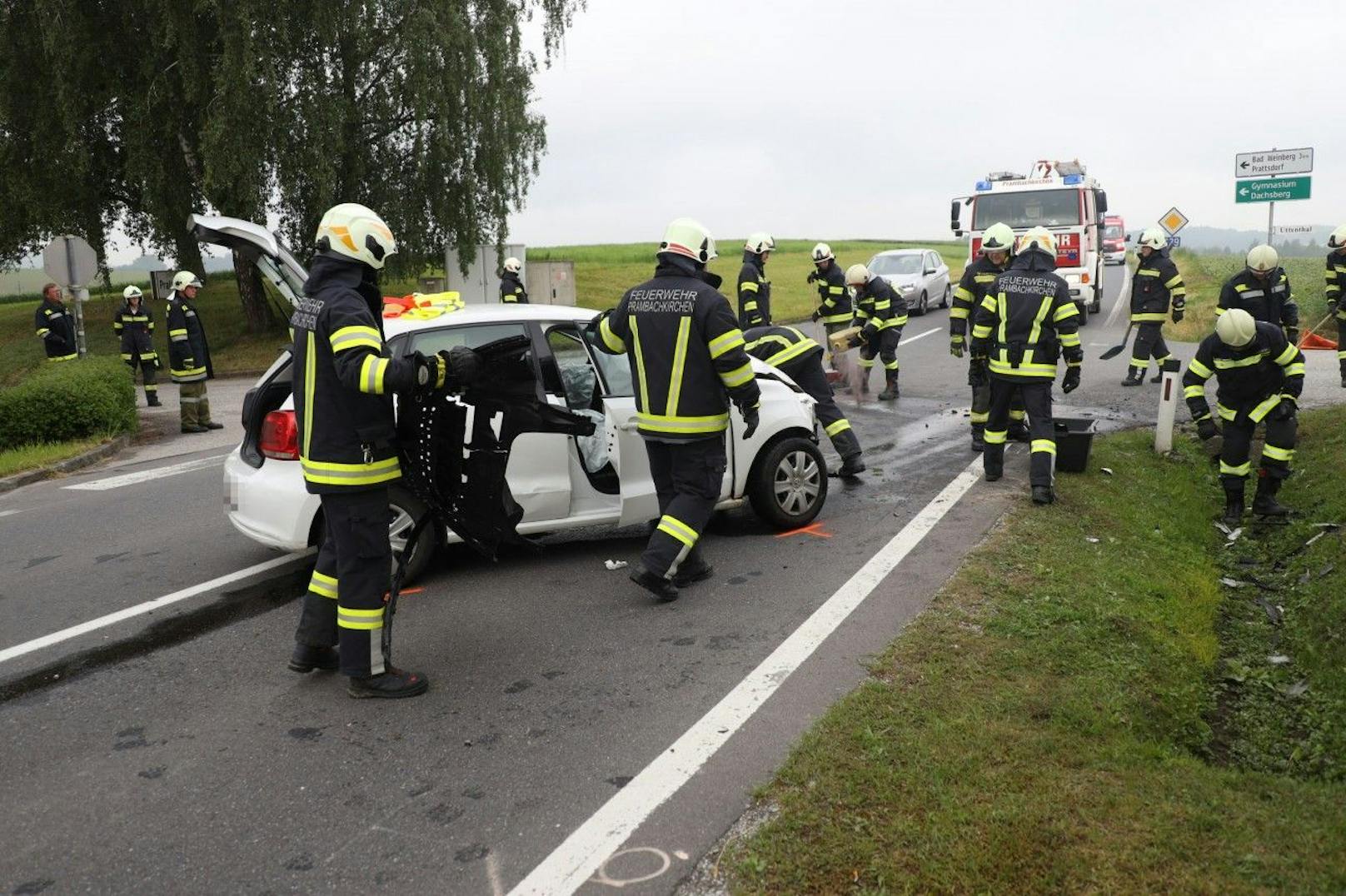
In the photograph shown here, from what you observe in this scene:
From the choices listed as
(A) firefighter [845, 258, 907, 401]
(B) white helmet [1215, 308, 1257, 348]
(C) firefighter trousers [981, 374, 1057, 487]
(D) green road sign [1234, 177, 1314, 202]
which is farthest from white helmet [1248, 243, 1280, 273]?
(D) green road sign [1234, 177, 1314, 202]

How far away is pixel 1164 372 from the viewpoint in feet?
29.9

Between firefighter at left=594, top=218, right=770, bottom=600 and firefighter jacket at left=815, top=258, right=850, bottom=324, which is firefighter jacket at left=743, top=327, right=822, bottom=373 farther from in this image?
firefighter jacket at left=815, top=258, right=850, bottom=324

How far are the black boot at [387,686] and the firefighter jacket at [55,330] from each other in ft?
43.8

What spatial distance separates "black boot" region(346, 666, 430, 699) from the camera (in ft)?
14.8

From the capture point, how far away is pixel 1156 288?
497 inches

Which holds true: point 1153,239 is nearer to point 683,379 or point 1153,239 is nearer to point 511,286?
point 683,379

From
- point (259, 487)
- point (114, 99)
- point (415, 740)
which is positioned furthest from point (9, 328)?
point (415, 740)

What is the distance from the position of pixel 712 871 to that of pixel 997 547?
3.63m

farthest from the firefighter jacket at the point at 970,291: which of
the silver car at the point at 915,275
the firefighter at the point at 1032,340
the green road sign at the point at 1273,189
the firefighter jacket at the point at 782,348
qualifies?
the silver car at the point at 915,275

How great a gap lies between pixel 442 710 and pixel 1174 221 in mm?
30204

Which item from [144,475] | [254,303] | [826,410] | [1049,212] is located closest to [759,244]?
[826,410]

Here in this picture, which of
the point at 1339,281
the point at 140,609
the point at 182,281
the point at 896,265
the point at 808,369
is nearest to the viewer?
the point at 140,609

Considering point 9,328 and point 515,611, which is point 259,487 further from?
point 9,328

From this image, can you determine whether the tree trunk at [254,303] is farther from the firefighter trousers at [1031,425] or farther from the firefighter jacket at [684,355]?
the firefighter jacket at [684,355]
